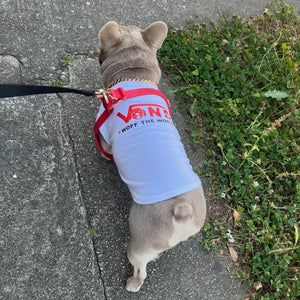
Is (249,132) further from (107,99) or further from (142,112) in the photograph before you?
(107,99)

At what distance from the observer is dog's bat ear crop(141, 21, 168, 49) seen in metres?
2.46

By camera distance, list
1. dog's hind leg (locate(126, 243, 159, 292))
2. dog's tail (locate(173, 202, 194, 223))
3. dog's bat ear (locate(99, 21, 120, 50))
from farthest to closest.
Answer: dog's bat ear (locate(99, 21, 120, 50)) < dog's hind leg (locate(126, 243, 159, 292)) < dog's tail (locate(173, 202, 194, 223))

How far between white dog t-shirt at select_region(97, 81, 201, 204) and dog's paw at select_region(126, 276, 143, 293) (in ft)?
2.17

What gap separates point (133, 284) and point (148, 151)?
102cm

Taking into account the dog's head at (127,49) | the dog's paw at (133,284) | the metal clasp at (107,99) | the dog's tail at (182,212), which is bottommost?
the dog's paw at (133,284)

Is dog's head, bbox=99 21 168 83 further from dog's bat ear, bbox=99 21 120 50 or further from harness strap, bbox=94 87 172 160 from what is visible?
harness strap, bbox=94 87 172 160

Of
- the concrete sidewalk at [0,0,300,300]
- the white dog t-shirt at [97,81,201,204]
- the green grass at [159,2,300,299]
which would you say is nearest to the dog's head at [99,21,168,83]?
the white dog t-shirt at [97,81,201,204]

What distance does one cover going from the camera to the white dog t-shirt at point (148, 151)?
180cm

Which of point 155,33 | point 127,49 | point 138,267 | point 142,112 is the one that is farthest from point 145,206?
point 155,33

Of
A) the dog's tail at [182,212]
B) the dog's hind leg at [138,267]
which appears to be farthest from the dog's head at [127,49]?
the dog's hind leg at [138,267]

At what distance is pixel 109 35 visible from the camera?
2.31 meters

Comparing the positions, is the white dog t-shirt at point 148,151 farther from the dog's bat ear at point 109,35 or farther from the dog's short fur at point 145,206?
the dog's bat ear at point 109,35

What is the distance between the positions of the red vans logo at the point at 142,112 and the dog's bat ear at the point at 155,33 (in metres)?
0.74

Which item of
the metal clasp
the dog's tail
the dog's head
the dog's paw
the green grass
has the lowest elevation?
the dog's paw
